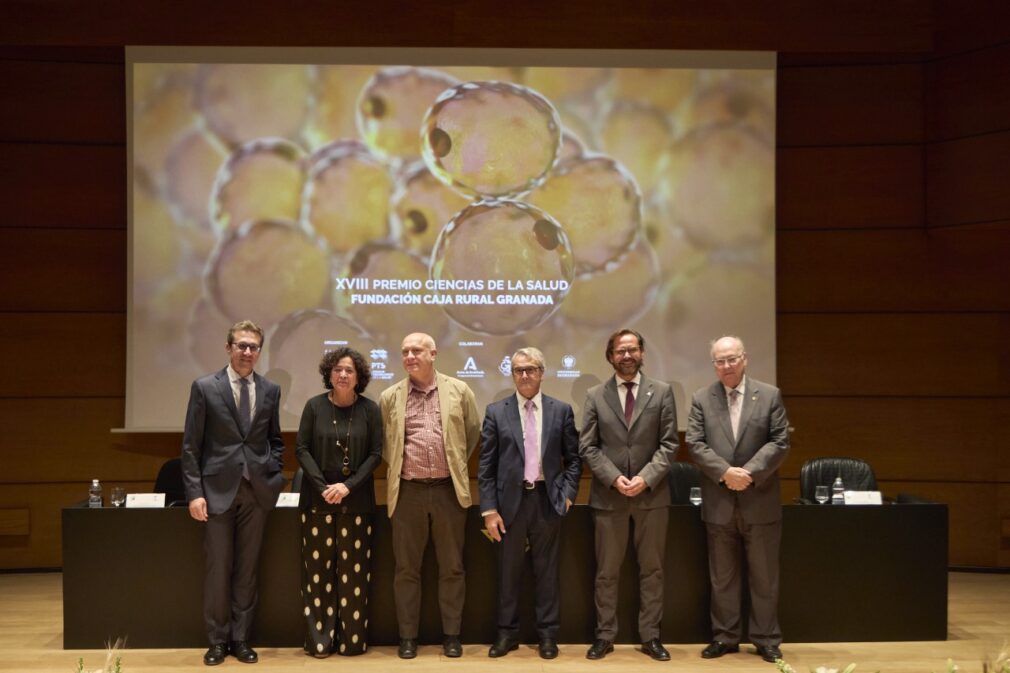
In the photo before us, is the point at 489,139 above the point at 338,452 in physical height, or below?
above

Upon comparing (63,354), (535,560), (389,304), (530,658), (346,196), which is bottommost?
(530,658)

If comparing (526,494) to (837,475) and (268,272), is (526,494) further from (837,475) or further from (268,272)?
(268,272)

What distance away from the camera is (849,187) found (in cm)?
610

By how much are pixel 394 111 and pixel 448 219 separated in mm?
706

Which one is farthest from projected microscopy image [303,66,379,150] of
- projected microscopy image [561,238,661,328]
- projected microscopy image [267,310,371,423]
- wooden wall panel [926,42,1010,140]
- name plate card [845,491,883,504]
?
wooden wall panel [926,42,1010,140]

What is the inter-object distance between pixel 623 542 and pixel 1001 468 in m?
3.23

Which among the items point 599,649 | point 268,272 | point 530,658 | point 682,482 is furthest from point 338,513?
point 268,272

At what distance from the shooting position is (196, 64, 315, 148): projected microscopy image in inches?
221

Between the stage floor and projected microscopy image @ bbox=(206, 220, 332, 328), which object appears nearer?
the stage floor

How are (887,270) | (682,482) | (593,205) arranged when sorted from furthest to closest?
(887,270) < (593,205) < (682,482)

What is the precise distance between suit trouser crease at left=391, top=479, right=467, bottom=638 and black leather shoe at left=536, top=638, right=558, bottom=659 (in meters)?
0.36

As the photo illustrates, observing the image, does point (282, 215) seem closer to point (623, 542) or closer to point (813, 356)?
point (623, 542)

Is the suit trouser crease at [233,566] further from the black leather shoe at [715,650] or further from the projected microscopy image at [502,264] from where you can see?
the projected microscopy image at [502,264]

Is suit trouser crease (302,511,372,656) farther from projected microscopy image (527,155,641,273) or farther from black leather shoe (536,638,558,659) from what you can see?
projected microscopy image (527,155,641,273)
